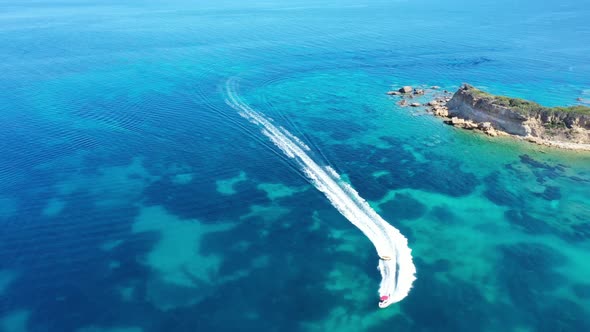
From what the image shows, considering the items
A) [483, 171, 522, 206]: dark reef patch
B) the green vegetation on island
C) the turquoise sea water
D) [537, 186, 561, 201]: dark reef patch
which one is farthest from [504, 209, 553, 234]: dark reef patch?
the green vegetation on island

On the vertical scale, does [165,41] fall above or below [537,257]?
above

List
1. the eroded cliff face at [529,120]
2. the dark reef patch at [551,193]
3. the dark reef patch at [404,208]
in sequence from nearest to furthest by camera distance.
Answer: the dark reef patch at [404,208] < the dark reef patch at [551,193] < the eroded cliff face at [529,120]

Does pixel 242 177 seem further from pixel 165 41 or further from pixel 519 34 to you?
pixel 519 34

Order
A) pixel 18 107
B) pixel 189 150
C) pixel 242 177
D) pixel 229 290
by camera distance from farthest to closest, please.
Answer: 1. pixel 18 107
2. pixel 189 150
3. pixel 242 177
4. pixel 229 290

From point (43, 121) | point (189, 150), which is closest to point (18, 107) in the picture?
point (43, 121)

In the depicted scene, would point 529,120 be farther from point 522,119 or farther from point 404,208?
point 404,208

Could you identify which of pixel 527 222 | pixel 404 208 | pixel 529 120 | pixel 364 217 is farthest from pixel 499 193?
pixel 529 120

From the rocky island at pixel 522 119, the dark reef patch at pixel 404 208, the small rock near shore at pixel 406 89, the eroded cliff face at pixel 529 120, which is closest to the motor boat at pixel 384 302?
the dark reef patch at pixel 404 208

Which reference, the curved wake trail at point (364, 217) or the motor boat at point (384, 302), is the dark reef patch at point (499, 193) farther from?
the motor boat at point (384, 302)
